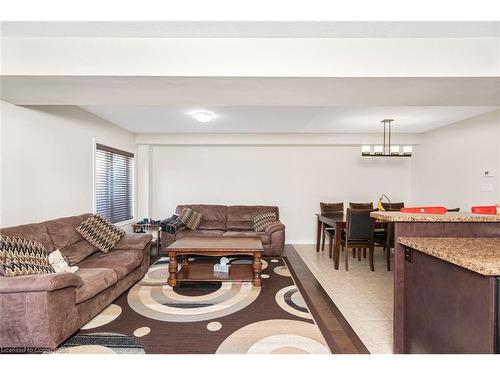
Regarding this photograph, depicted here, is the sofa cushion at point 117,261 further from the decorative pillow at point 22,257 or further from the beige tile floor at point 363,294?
the beige tile floor at point 363,294

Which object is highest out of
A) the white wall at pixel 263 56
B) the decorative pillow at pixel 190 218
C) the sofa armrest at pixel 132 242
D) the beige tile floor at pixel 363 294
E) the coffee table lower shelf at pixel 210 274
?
the white wall at pixel 263 56

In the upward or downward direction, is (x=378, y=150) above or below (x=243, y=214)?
above

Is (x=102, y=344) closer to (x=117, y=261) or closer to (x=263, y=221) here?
(x=117, y=261)

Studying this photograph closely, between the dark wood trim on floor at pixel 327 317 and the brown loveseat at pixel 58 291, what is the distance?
6.65 feet

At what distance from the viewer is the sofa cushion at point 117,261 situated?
2592 mm

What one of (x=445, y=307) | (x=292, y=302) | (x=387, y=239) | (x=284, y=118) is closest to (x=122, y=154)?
(x=284, y=118)

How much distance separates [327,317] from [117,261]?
231 centimetres

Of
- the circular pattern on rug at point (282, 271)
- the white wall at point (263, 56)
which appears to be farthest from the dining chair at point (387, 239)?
the white wall at point (263, 56)

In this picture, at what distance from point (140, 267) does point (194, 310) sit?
1134mm

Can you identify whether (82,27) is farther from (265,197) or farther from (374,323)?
(265,197)

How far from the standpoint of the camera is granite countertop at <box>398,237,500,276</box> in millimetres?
1047

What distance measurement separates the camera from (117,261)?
2.73 meters

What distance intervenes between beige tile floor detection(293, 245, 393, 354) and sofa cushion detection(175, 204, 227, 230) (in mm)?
1751
